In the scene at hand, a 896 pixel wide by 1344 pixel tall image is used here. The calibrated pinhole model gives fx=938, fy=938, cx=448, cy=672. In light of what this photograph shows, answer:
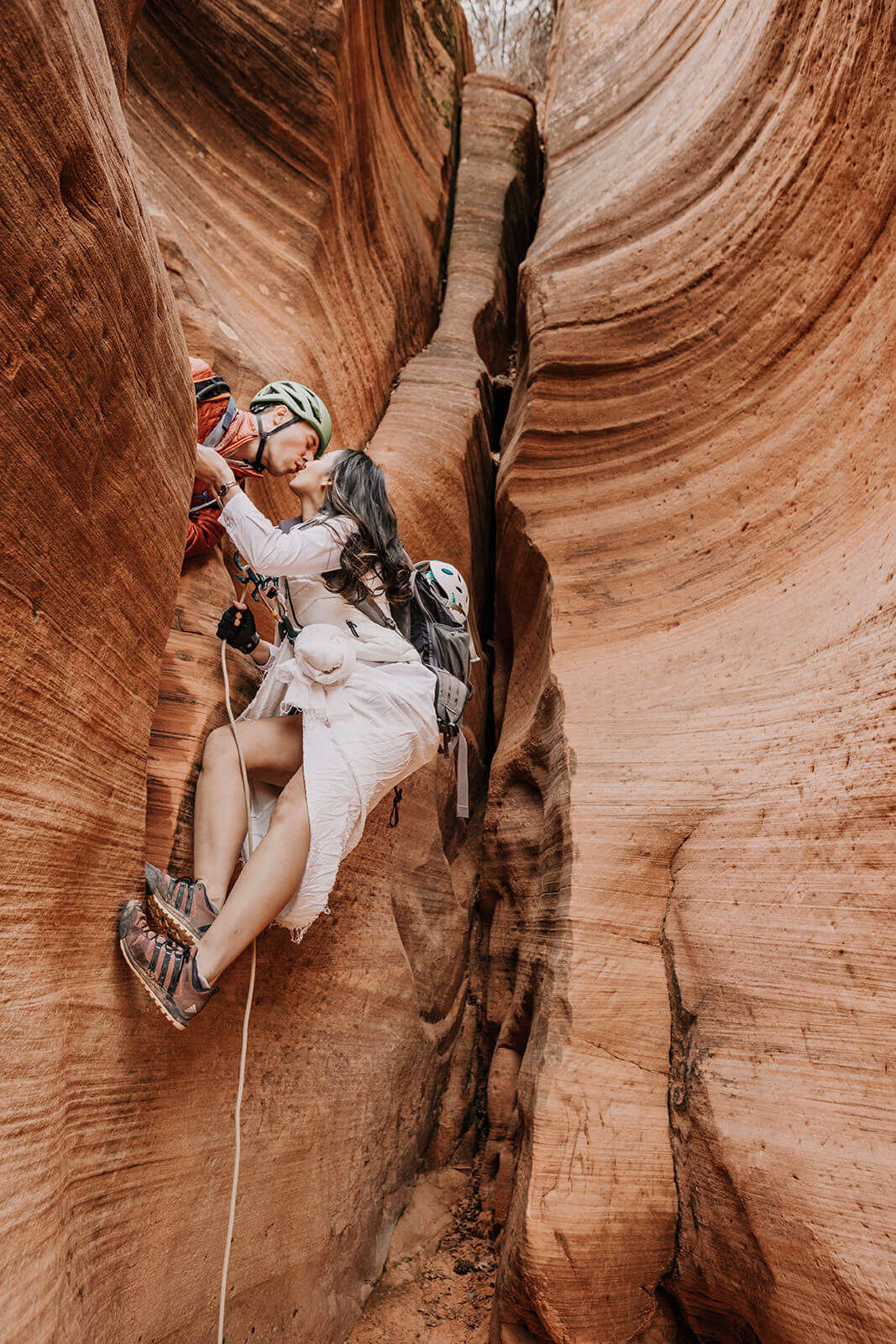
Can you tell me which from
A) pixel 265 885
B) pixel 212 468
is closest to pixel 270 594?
pixel 212 468

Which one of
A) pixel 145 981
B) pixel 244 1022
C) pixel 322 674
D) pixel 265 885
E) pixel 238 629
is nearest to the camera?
pixel 145 981

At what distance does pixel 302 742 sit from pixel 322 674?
28 cm

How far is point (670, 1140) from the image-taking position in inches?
143

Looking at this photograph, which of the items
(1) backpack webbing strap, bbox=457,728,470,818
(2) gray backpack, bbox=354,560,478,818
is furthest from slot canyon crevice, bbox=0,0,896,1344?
(2) gray backpack, bbox=354,560,478,818

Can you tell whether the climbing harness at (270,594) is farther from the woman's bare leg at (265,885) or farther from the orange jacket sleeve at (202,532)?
the woman's bare leg at (265,885)

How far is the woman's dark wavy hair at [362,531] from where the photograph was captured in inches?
134

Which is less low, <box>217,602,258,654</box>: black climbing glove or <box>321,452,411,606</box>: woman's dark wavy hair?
<box>321,452,411,606</box>: woman's dark wavy hair

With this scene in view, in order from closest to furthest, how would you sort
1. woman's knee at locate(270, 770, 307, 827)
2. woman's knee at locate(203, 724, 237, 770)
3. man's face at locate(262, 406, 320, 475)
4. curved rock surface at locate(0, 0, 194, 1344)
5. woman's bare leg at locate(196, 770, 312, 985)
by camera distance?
curved rock surface at locate(0, 0, 194, 1344) < woman's bare leg at locate(196, 770, 312, 985) < woman's knee at locate(270, 770, 307, 827) < woman's knee at locate(203, 724, 237, 770) < man's face at locate(262, 406, 320, 475)

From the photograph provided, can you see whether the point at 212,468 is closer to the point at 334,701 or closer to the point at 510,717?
the point at 334,701

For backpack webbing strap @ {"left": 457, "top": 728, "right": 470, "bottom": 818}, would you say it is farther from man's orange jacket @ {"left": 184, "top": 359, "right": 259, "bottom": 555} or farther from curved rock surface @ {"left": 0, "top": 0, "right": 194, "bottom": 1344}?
curved rock surface @ {"left": 0, "top": 0, "right": 194, "bottom": 1344}

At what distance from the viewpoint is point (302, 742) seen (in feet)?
10.9

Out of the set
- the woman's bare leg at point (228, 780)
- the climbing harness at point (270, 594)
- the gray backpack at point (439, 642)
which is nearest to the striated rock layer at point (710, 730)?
the gray backpack at point (439, 642)

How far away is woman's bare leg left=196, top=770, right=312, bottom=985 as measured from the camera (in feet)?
9.47

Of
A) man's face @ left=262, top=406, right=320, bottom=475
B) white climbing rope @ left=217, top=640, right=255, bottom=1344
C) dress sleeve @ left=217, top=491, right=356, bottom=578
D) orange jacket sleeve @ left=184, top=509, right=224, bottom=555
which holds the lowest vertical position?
white climbing rope @ left=217, top=640, right=255, bottom=1344
